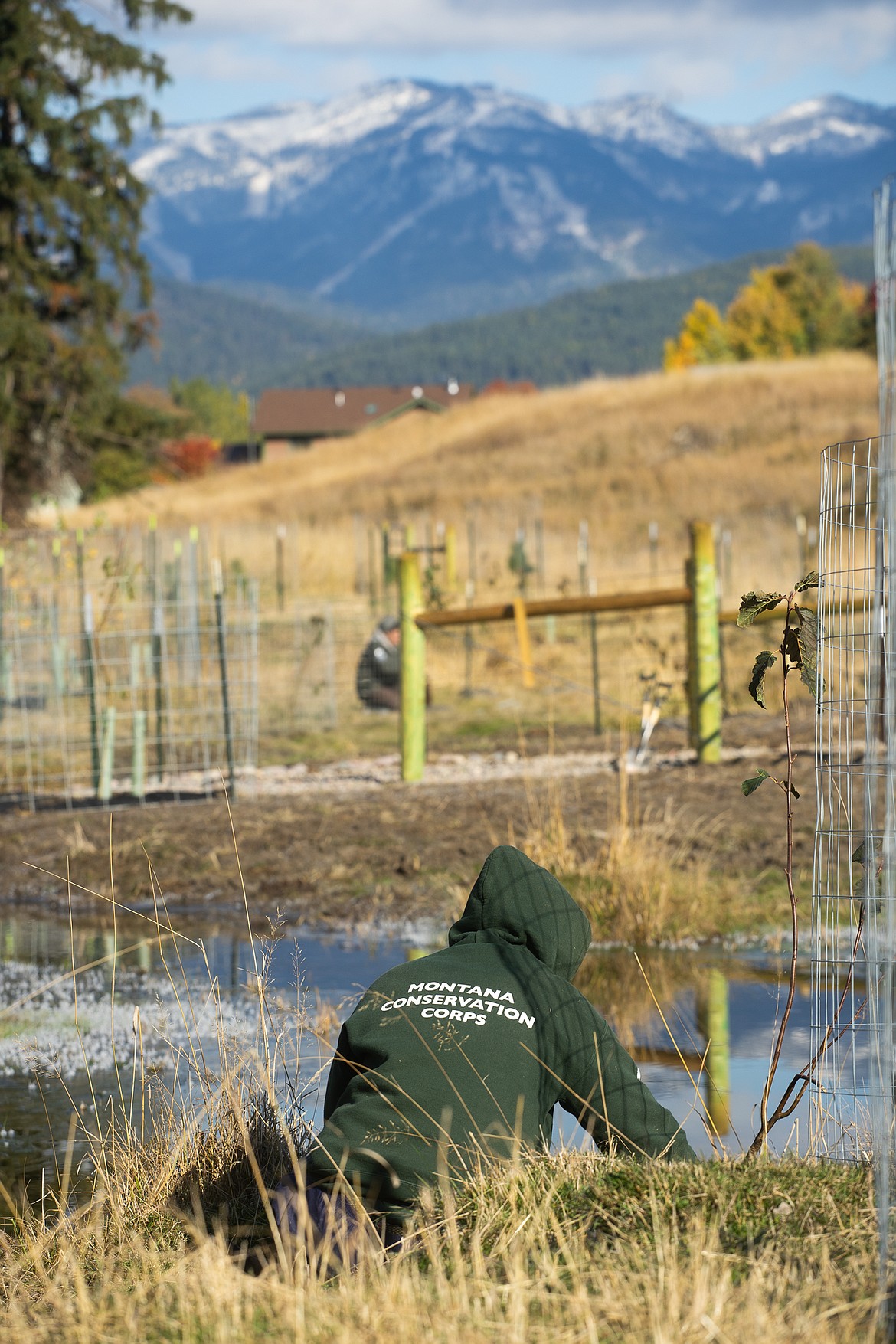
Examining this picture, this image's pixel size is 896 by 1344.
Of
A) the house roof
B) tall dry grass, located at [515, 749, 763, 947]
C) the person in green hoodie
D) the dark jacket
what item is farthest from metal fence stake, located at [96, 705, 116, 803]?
the house roof

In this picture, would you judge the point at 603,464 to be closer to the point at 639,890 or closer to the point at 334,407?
the point at 639,890

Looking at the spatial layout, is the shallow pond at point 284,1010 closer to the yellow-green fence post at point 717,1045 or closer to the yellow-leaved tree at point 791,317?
the yellow-green fence post at point 717,1045

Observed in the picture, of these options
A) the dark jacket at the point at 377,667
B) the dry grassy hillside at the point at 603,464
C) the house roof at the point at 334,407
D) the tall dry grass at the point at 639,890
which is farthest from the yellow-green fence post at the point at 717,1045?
the house roof at the point at 334,407

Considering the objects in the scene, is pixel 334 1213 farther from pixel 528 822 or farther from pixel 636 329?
pixel 636 329

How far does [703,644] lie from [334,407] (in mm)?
98164

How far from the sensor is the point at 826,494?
11.1 feet

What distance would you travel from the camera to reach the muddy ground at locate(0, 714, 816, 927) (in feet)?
23.1

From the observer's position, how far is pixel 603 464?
35.7 metres

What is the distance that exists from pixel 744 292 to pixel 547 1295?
7481cm

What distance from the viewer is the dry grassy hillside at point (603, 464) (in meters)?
29.0

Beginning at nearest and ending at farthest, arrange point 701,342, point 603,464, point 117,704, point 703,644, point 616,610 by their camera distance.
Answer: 1. point 703,644
2. point 616,610
3. point 117,704
4. point 603,464
5. point 701,342

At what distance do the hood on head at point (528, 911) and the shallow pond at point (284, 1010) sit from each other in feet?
2.40

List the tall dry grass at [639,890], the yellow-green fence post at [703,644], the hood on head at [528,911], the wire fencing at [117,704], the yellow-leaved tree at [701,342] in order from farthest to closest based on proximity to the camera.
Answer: the yellow-leaved tree at [701,342] → the wire fencing at [117,704] → the yellow-green fence post at [703,644] → the tall dry grass at [639,890] → the hood on head at [528,911]

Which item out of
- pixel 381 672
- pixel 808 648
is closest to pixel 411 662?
pixel 381 672
